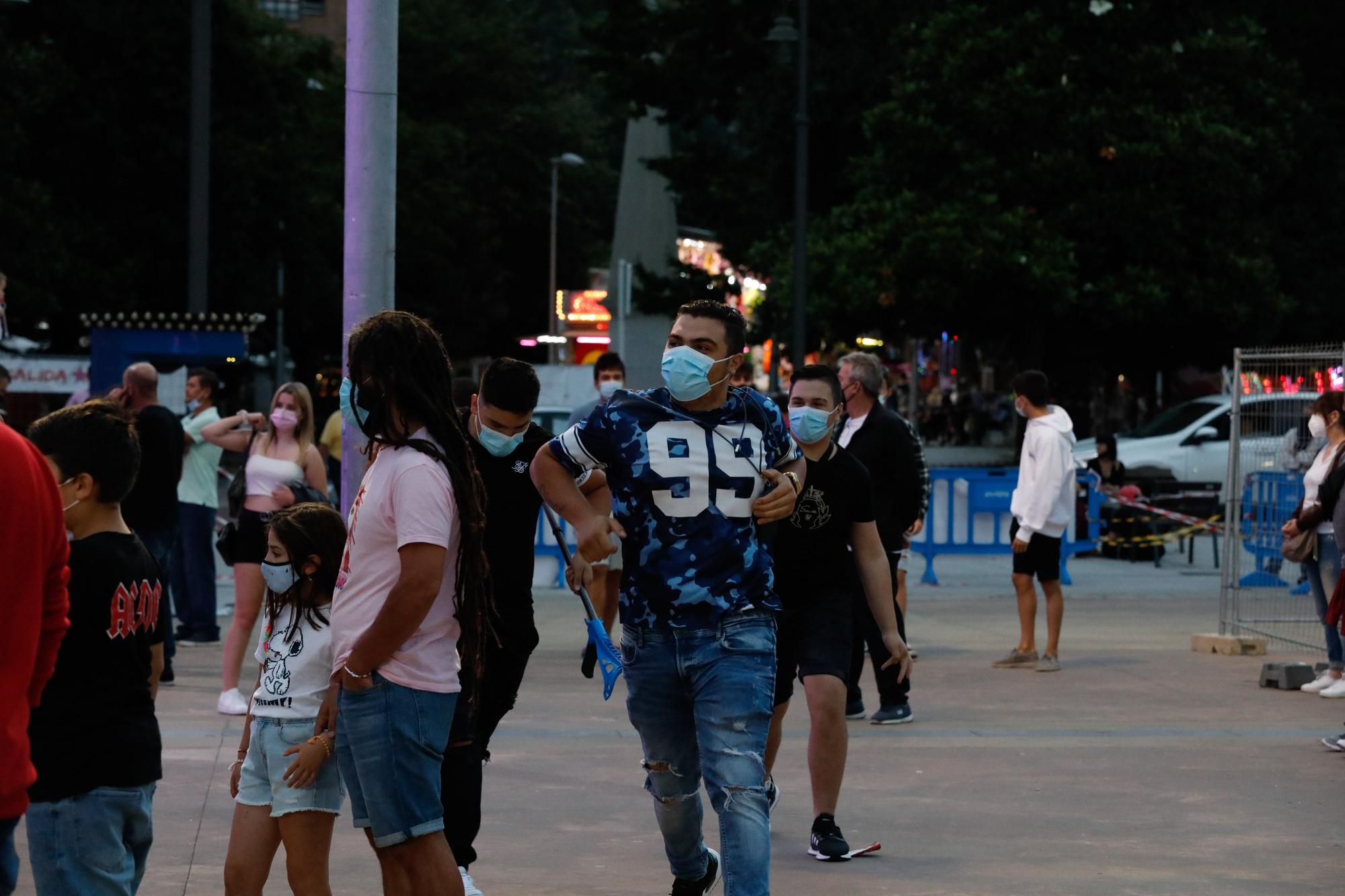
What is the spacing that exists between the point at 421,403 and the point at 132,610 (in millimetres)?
852

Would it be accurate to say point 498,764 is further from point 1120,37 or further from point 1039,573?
point 1120,37

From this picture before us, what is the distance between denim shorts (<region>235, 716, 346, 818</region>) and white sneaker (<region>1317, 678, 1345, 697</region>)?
737 centimetres

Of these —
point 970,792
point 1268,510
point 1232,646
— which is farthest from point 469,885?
point 1268,510

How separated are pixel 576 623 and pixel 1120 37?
680 inches

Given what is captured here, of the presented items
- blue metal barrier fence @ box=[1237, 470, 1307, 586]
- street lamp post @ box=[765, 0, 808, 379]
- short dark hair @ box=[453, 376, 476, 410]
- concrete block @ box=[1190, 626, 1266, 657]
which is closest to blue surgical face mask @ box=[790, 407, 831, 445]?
short dark hair @ box=[453, 376, 476, 410]

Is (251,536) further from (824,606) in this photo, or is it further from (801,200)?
(801,200)

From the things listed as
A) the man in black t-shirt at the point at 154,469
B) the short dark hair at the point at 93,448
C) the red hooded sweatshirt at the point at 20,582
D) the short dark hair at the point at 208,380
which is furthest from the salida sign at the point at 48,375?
the red hooded sweatshirt at the point at 20,582

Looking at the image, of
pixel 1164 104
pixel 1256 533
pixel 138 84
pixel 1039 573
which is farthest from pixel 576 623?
pixel 138 84

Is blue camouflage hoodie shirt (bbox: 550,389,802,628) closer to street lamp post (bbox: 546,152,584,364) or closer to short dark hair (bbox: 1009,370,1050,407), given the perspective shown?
short dark hair (bbox: 1009,370,1050,407)

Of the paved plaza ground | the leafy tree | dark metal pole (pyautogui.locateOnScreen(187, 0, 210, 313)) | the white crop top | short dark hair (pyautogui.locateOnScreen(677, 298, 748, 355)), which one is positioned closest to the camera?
short dark hair (pyautogui.locateOnScreen(677, 298, 748, 355))

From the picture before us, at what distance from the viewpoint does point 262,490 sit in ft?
31.8

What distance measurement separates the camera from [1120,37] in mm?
27906

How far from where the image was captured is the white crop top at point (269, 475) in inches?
381

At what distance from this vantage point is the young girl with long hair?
4.81 meters
